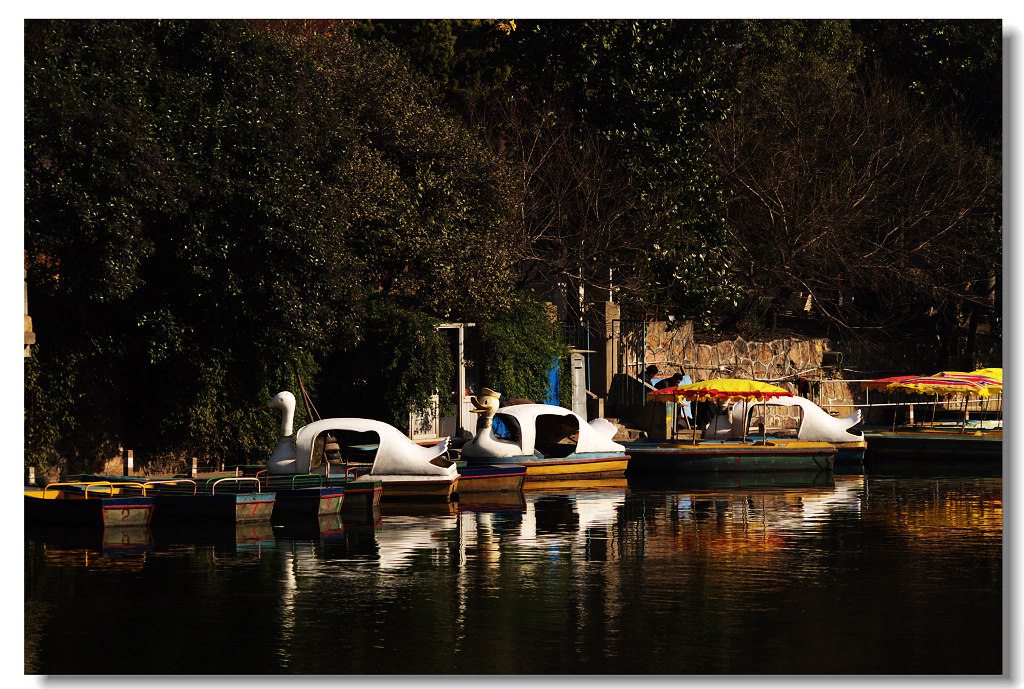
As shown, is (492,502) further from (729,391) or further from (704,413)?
(704,413)

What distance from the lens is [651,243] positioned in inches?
1419

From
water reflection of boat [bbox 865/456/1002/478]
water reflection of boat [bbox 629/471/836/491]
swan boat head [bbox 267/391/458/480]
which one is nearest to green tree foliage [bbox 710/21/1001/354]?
water reflection of boat [bbox 865/456/1002/478]

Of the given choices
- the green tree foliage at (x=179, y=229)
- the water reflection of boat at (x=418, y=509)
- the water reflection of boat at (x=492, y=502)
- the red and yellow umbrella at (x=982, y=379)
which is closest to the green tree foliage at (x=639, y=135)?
the red and yellow umbrella at (x=982, y=379)

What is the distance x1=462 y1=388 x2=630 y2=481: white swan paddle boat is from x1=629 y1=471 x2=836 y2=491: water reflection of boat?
2.84ft

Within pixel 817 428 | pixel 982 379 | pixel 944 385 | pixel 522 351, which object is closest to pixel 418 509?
pixel 522 351

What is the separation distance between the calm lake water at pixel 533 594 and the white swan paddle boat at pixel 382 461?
2.58ft

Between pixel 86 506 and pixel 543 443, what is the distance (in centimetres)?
1230

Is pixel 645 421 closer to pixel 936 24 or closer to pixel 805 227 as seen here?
pixel 805 227

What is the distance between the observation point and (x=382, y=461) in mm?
24656

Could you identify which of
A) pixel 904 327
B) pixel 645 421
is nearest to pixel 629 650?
pixel 645 421

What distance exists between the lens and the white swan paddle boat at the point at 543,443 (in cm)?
2783

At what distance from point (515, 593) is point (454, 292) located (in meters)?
15.8

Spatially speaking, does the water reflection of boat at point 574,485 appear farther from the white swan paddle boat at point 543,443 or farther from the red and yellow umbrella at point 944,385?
the red and yellow umbrella at point 944,385

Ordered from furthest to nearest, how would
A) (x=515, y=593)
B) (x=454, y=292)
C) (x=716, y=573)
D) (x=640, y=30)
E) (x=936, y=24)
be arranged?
(x=936, y=24), (x=640, y=30), (x=454, y=292), (x=716, y=573), (x=515, y=593)
